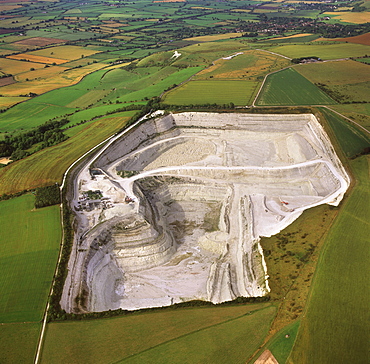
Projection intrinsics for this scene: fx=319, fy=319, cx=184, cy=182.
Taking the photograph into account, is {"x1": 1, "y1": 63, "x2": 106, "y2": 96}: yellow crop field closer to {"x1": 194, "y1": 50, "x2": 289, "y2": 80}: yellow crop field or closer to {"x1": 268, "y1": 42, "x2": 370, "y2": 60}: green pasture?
{"x1": 194, "y1": 50, "x2": 289, "y2": 80}: yellow crop field

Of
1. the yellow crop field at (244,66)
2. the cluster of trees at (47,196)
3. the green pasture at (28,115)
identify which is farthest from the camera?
the yellow crop field at (244,66)

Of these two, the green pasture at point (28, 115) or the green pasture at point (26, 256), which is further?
the green pasture at point (28, 115)

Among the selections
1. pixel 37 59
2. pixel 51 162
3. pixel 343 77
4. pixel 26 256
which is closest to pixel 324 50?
pixel 343 77

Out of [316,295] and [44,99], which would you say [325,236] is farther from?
[44,99]

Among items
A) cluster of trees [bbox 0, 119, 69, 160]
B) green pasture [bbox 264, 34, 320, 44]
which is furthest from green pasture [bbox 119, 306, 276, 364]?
green pasture [bbox 264, 34, 320, 44]

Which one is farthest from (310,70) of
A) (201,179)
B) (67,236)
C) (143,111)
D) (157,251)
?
(67,236)

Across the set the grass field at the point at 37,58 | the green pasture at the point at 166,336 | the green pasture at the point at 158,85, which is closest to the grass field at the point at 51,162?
the green pasture at the point at 158,85

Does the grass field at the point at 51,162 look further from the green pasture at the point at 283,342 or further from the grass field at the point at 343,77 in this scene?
the grass field at the point at 343,77
